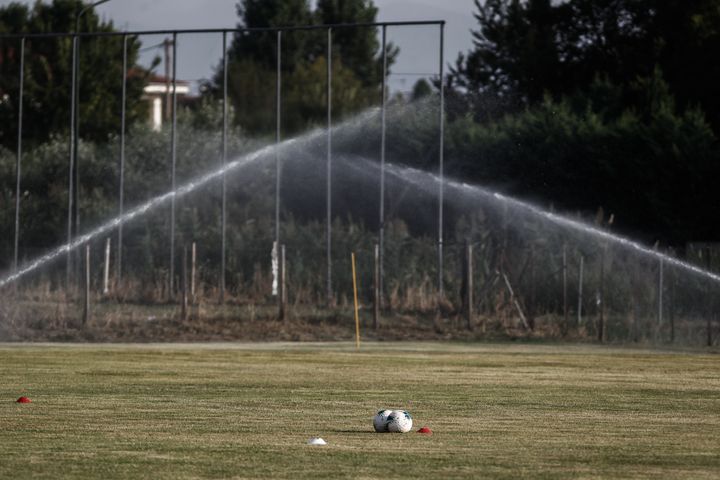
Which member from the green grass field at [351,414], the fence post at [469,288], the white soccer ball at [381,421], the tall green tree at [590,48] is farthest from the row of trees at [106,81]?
the white soccer ball at [381,421]

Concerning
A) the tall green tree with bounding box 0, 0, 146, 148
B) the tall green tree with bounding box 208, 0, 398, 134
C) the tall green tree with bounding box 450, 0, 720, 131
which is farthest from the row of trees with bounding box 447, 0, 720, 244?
the tall green tree with bounding box 0, 0, 146, 148

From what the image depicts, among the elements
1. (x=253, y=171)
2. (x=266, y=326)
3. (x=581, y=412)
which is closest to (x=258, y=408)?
(x=581, y=412)

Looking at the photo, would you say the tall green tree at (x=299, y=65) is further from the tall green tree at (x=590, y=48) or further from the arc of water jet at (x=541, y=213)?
the arc of water jet at (x=541, y=213)

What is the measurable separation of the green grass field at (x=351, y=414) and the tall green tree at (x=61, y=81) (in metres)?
40.6

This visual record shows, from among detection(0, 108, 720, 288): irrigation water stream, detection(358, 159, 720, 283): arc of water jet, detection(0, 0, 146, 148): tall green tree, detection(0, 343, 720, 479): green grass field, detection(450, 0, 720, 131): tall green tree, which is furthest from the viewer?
detection(0, 0, 146, 148): tall green tree

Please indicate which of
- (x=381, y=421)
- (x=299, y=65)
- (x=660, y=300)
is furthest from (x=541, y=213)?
(x=299, y=65)

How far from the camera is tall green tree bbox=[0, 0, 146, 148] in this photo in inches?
2776

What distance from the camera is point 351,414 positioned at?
1806 centimetres

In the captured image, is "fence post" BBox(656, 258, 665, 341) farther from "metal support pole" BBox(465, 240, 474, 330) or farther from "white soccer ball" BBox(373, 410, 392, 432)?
"white soccer ball" BBox(373, 410, 392, 432)

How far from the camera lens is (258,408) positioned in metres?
18.8

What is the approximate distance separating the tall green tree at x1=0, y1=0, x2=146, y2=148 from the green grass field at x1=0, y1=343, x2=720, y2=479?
4058cm

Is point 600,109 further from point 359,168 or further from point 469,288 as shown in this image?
point 469,288

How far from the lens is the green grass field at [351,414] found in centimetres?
1314

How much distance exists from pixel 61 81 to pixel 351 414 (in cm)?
5583
